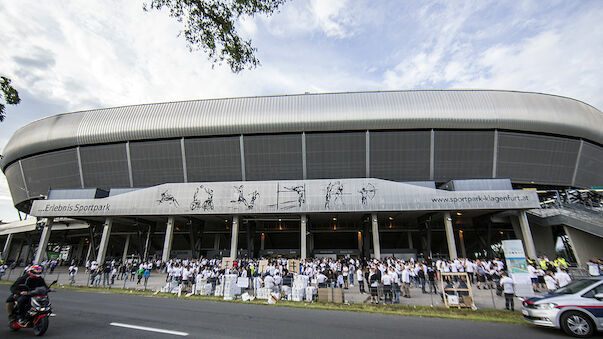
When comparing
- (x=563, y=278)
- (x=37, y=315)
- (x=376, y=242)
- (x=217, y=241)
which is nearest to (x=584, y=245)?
(x=376, y=242)

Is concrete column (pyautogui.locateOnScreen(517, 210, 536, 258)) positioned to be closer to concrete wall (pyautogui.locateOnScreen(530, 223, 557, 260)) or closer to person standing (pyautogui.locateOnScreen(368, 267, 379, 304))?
concrete wall (pyautogui.locateOnScreen(530, 223, 557, 260))

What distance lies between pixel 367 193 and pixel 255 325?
24.1m

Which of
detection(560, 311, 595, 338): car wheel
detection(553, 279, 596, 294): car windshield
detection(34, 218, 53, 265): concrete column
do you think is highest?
detection(34, 218, 53, 265): concrete column

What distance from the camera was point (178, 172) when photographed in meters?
39.1

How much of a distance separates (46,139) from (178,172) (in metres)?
20.5

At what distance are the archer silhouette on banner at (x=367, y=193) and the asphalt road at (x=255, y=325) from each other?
20462 millimetres

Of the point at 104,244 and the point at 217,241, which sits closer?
the point at 104,244

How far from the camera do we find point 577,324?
26.1ft

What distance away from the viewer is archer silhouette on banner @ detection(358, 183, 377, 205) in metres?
31.5

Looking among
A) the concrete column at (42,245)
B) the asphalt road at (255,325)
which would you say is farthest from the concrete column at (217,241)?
the asphalt road at (255,325)

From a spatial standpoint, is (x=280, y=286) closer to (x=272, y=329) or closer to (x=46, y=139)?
(x=272, y=329)

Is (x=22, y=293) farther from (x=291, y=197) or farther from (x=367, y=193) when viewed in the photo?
(x=367, y=193)

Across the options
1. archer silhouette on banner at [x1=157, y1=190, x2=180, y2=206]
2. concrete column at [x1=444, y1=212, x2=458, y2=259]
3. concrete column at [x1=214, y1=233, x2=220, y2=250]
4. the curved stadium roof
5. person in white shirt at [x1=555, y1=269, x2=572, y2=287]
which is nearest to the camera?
person in white shirt at [x1=555, y1=269, x2=572, y2=287]

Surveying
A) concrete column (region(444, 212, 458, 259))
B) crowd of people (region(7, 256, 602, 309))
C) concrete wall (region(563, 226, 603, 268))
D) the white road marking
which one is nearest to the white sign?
crowd of people (region(7, 256, 602, 309))
